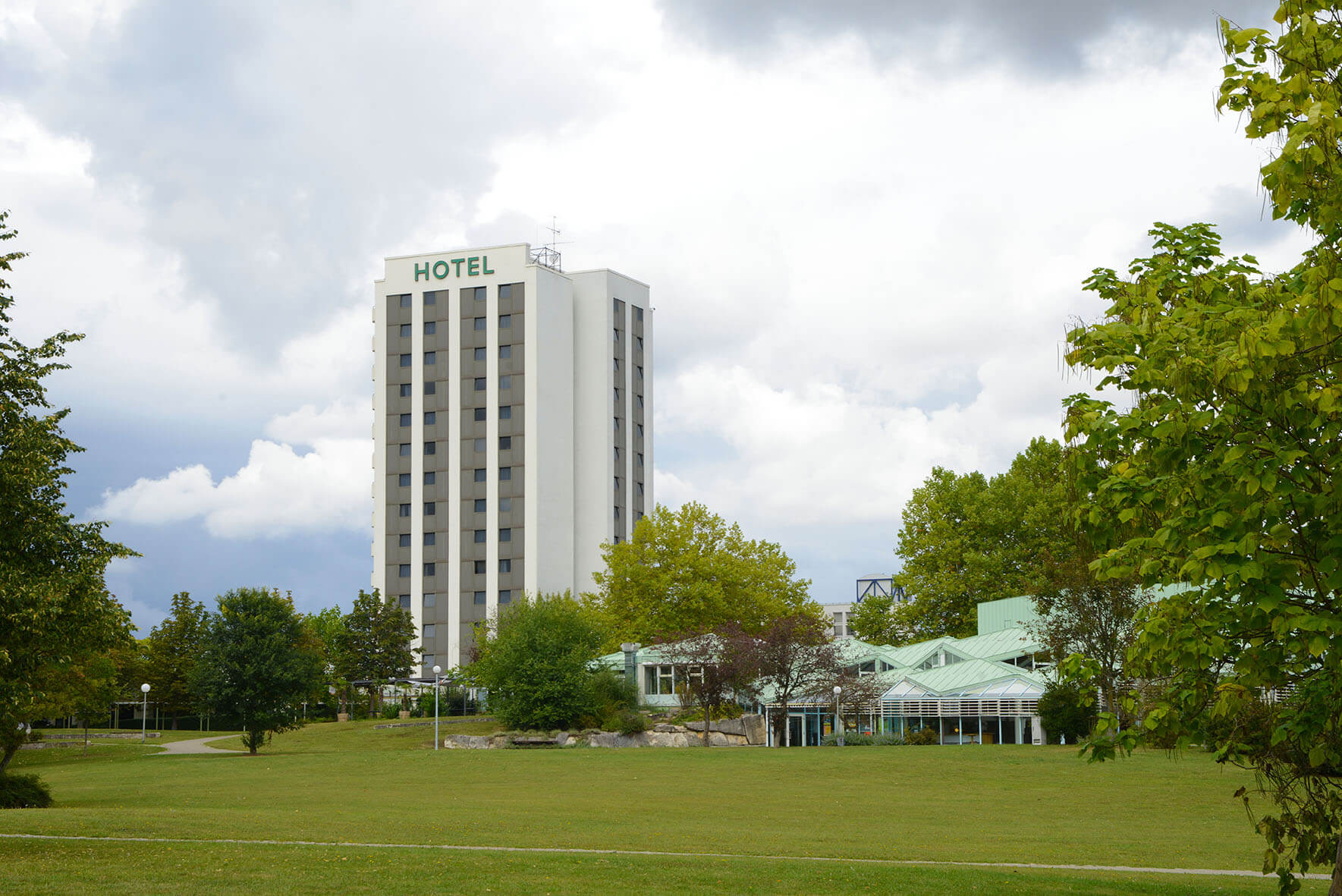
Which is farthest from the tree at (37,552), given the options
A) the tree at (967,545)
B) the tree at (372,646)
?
the tree at (372,646)

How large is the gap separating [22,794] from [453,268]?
7840 cm

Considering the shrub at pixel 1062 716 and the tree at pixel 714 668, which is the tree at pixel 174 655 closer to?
the tree at pixel 714 668

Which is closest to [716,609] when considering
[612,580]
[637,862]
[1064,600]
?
[612,580]

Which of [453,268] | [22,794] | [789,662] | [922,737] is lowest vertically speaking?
[922,737]

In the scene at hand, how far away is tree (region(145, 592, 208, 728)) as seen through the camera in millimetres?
81938

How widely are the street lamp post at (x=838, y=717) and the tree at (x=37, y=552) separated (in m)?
39.0

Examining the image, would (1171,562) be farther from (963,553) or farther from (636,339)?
(636,339)

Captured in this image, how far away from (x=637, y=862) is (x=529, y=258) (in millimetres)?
88995

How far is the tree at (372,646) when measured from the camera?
8794cm

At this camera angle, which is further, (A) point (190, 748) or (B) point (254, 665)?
(A) point (190, 748)

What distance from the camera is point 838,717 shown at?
59.2 metres

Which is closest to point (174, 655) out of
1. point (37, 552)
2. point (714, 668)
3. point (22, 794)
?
point (714, 668)

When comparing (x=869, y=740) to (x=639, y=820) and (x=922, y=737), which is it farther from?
(x=639, y=820)

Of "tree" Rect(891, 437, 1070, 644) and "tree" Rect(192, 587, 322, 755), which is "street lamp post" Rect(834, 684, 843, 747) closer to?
"tree" Rect(891, 437, 1070, 644)
